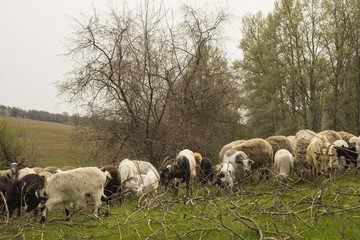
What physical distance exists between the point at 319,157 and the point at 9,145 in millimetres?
23751

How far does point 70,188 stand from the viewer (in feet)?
25.3

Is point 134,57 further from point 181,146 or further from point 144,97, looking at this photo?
point 181,146

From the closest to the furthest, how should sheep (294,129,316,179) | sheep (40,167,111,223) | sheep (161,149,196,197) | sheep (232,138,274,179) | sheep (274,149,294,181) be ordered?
sheep (40,167,111,223) < sheep (161,149,196,197) < sheep (274,149,294,181) < sheep (294,129,316,179) < sheep (232,138,274,179)

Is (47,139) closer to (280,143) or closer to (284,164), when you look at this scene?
(280,143)

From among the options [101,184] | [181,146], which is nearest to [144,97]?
[181,146]

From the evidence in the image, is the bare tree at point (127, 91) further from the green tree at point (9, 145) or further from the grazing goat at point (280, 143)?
the green tree at point (9, 145)

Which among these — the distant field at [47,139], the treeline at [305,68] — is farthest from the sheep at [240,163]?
the distant field at [47,139]

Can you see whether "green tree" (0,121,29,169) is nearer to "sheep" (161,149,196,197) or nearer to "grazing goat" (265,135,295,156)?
"grazing goat" (265,135,295,156)

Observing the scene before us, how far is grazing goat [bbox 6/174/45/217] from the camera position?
8133 mm

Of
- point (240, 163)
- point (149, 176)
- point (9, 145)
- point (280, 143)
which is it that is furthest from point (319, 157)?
point (9, 145)

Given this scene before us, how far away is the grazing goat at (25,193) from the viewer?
8133 mm

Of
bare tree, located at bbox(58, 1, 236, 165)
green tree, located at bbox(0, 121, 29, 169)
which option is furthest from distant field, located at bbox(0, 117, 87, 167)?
bare tree, located at bbox(58, 1, 236, 165)

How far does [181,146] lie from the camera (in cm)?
1474

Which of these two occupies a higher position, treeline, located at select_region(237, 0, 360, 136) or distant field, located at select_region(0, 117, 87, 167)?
treeline, located at select_region(237, 0, 360, 136)
